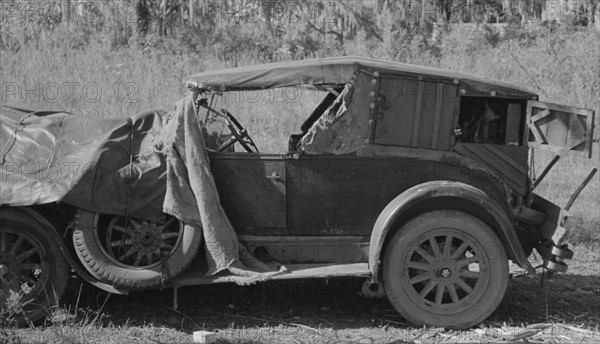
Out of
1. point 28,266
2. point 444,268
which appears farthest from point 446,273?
point 28,266

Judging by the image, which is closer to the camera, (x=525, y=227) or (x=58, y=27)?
(x=525, y=227)

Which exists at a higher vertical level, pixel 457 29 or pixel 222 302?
pixel 457 29

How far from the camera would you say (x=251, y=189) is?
227 inches

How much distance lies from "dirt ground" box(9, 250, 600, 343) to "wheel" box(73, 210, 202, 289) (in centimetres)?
38

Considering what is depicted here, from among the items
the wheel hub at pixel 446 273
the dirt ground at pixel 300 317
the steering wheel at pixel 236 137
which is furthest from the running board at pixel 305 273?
the steering wheel at pixel 236 137

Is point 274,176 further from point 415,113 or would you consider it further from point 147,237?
point 415,113

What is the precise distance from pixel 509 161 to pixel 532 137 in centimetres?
27

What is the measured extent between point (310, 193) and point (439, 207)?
3.20 ft

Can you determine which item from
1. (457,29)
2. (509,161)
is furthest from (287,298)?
(457,29)

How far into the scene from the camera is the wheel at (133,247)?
548 centimetres

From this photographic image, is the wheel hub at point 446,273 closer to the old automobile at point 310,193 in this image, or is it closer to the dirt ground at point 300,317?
the old automobile at point 310,193

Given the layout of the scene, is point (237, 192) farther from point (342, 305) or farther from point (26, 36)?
point (26, 36)

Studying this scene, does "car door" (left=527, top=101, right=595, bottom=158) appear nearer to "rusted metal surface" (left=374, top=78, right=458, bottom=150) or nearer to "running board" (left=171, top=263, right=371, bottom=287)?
"rusted metal surface" (left=374, top=78, right=458, bottom=150)

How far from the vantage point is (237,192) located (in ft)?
18.9
